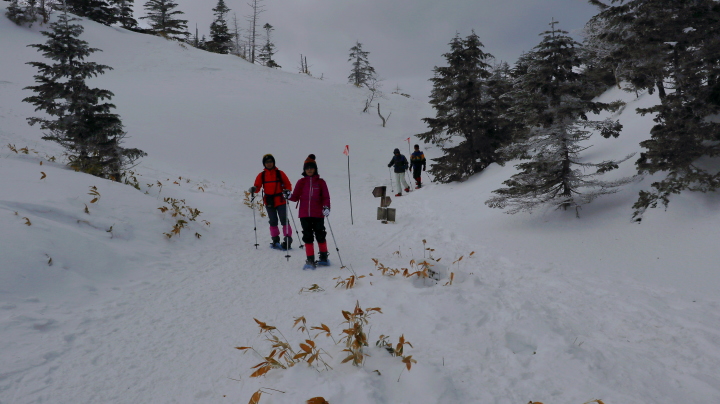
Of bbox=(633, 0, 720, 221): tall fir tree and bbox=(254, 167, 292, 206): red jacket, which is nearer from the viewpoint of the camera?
bbox=(633, 0, 720, 221): tall fir tree

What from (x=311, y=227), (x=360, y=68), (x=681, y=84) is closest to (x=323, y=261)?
(x=311, y=227)

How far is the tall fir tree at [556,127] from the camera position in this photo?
6.71 m

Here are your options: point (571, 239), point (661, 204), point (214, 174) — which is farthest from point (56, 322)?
point (214, 174)

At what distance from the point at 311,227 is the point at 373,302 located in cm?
263

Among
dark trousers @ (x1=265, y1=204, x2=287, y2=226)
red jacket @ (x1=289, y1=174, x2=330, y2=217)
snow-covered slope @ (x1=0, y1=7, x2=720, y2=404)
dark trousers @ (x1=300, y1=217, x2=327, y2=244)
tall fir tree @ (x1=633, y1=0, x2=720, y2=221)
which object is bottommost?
snow-covered slope @ (x1=0, y1=7, x2=720, y2=404)

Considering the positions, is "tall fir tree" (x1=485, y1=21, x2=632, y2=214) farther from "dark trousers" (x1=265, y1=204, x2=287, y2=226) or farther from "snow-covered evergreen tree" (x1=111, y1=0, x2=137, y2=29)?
"snow-covered evergreen tree" (x1=111, y1=0, x2=137, y2=29)

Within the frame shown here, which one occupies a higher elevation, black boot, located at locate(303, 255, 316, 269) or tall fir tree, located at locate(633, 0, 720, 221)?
tall fir tree, located at locate(633, 0, 720, 221)

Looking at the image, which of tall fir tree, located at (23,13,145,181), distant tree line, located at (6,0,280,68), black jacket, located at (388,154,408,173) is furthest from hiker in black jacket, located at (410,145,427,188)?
distant tree line, located at (6,0,280,68)

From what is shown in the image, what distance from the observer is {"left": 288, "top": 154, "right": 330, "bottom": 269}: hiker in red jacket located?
6.52 m

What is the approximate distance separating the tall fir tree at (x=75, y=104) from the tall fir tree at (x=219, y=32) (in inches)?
2036

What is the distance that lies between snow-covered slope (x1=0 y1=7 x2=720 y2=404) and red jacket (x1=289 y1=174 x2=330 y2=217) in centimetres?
123

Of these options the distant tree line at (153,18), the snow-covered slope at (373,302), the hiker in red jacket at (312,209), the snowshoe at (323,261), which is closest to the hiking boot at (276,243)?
the snow-covered slope at (373,302)

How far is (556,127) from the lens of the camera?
6.81 meters

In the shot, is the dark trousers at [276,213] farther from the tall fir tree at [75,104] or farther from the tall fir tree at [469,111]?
the tall fir tree at [469,111]
